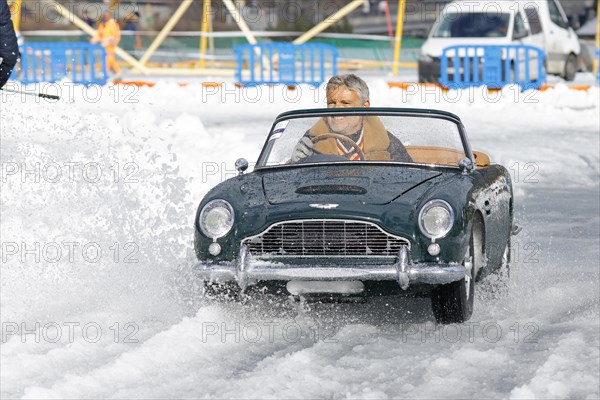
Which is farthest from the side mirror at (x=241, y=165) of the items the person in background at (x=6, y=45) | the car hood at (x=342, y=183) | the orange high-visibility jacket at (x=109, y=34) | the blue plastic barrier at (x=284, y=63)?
the orange high-visibility jacket at (x=109, y=34)

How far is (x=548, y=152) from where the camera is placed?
1658cm

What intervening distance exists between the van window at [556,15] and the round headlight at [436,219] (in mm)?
22697

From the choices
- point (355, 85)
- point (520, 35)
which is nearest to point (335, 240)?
point (355, 85)

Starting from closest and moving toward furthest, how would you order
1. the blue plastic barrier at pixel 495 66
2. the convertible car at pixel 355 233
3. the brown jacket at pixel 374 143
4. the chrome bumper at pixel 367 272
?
the chrome bumper at pixel 367 272 < the convertible car at pixel 355 233 < the brown jacket at pixel 374 143 < the blue plastic barrier at pixel 495 66

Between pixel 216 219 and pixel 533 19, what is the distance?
21915 mm

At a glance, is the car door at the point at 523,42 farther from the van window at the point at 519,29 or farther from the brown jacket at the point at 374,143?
the brown jacket at the point at 374,143

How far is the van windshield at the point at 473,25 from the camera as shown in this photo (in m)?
27.2

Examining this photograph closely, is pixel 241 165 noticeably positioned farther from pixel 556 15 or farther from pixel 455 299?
pixel 556 15

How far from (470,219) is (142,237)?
3.41m

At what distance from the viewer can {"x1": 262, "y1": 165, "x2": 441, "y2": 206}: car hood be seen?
23.5ft

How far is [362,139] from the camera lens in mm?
8211

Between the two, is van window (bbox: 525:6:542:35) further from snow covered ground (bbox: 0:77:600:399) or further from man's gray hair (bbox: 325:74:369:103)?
man's gray hair (bbox: 325:74:369:103)

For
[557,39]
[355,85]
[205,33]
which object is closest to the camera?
[355,85]

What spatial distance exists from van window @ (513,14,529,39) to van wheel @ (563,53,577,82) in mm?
2789
